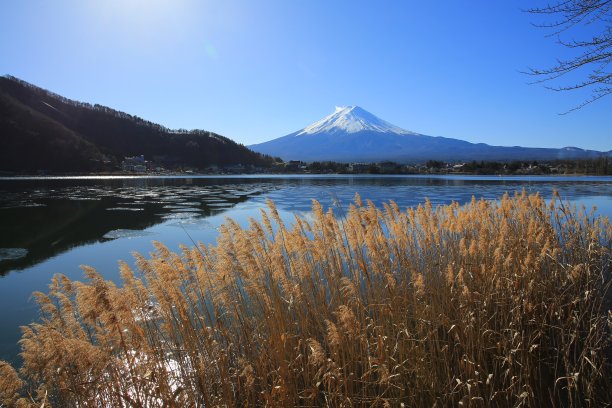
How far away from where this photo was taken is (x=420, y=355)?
128 inches

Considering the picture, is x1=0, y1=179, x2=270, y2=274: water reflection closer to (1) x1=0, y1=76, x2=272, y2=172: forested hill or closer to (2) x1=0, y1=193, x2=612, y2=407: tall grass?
(2) x1=0, y1=193, x2=612, y2=407: tall grass

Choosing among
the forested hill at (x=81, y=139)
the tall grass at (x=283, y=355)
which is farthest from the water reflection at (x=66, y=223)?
the forested hill at (x=81, y=139)

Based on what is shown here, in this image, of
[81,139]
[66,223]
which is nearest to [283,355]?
[66,223]

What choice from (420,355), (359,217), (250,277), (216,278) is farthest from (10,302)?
(420,355)

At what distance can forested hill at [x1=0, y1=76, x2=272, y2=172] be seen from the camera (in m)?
73.6

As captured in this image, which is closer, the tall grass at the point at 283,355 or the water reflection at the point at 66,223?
the tall grass at the point at 283,355

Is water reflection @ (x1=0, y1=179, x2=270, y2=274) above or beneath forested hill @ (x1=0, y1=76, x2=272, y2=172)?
beneath

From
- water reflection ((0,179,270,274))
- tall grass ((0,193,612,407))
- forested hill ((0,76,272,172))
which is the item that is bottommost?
water reflection ((0,179,270,274))

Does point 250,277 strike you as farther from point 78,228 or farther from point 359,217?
point 78,228

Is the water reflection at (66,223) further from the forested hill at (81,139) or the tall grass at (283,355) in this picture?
the forested hill at (81,139)

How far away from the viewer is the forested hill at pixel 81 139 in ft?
241

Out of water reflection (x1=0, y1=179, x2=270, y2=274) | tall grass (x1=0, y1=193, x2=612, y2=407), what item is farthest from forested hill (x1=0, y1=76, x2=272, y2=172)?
tall grass (x1=0, y1=193, x2=612, y2=407)

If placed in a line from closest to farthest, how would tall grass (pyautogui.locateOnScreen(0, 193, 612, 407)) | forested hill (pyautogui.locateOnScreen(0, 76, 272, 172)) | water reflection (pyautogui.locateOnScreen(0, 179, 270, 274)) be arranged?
tall grass (pyautogui.locateOnScreen(0, 193, 612, 407)), water reflection (pyautogui.locateOnScreen(0, 179, 270, 274)), forested hill (pyautogui.locateOnScreen(0, 76, 272, 172))

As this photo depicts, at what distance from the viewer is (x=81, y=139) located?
84.9 m
